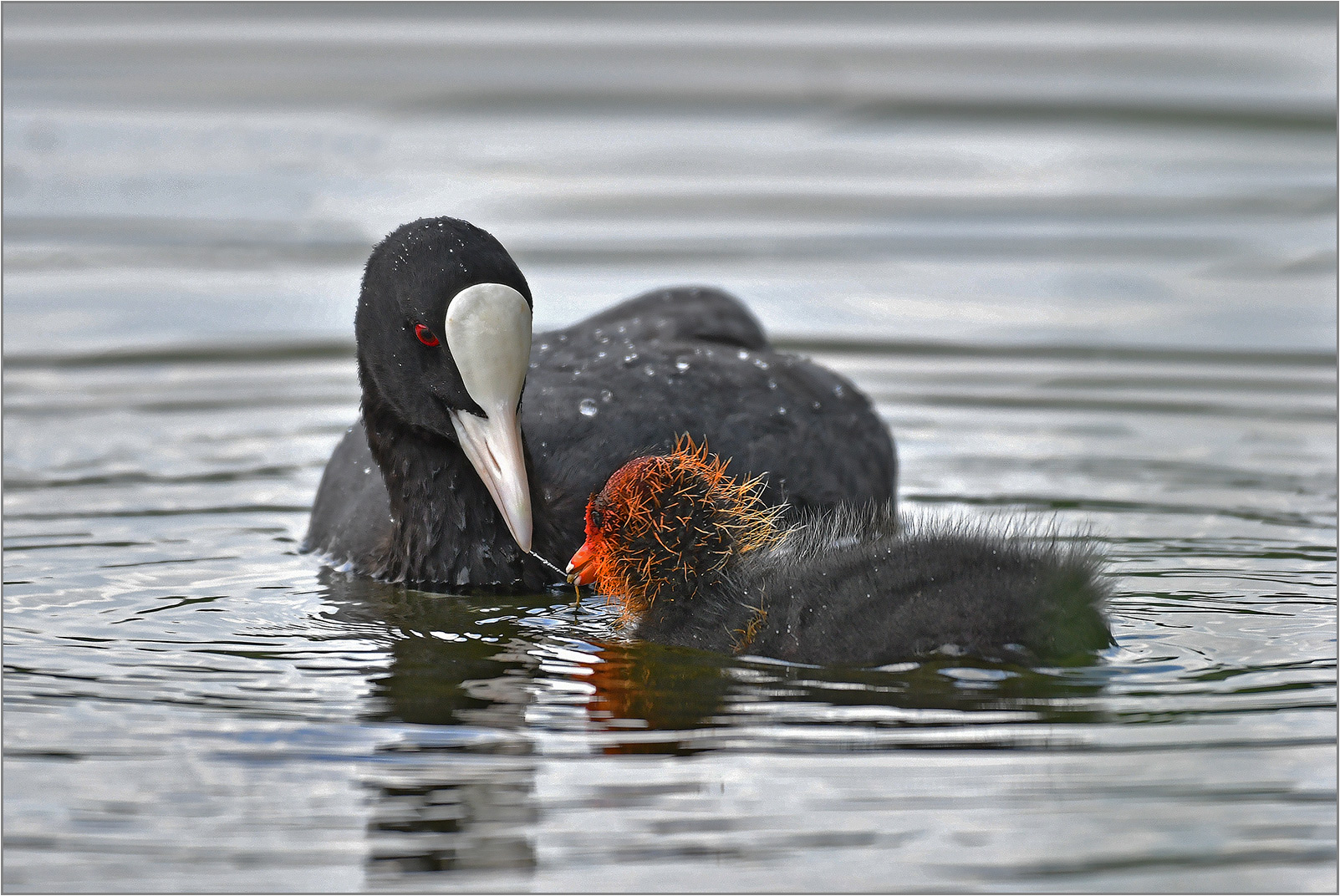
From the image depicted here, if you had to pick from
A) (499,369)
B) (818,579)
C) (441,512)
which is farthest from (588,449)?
(818,579)

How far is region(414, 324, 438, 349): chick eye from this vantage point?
5.00m

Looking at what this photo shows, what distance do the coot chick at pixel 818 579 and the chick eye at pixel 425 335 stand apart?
23.4 inches

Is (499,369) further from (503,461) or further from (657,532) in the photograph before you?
(657,532)

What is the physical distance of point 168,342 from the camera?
27.9ft

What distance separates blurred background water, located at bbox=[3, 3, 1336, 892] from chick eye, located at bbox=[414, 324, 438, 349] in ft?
2.37

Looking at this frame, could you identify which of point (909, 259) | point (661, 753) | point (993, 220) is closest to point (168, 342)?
point (909, 259)

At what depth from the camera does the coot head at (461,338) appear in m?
4.88

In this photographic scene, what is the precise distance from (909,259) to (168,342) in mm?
3583

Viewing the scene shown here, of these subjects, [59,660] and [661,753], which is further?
[59,660]

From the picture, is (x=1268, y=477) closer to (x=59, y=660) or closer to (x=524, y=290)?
(x=524, y=290)

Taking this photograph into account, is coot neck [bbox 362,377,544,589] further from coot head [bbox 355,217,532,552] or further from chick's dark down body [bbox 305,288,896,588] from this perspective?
coot head [bbox 355,217,532,552]

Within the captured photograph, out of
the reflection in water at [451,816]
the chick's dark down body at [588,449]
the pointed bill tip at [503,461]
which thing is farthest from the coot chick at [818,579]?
the reflection in water at [451,816]

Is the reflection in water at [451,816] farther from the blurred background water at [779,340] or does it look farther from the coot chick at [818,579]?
the coot chick at [818,579]

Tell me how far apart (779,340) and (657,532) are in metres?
3.87
